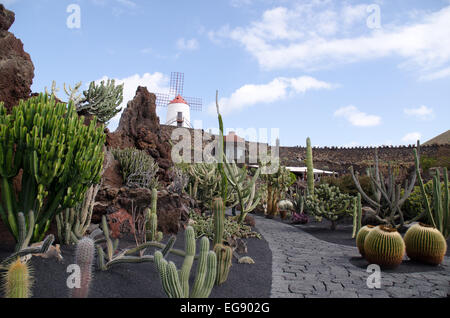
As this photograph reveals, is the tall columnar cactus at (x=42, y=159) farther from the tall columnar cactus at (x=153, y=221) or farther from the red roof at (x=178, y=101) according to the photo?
the red roof at (x=178, y=101)

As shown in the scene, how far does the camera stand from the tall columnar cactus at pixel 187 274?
255 centimetres

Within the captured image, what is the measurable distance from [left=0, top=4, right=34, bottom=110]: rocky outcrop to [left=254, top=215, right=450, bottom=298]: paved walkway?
16.8 feet

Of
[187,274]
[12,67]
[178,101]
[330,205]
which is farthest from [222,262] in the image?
[178,101]

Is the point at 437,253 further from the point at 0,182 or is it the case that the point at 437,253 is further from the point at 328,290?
the point at 0,182

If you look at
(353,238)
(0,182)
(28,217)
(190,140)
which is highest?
(190,140)

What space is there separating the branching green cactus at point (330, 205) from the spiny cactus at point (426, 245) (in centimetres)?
307

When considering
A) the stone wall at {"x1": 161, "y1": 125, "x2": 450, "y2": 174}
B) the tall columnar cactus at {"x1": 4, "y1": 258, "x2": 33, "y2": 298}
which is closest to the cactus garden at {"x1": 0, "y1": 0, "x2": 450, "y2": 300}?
the tall columnar cactus at {"x1": 4, "y1": 258, "x2": 33, "y2": 298}

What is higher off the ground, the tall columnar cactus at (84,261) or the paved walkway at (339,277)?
the tall columnar cactus at (84,261)

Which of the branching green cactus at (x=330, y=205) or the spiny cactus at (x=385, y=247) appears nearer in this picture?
the spiny cactus at (x=385, y=247)

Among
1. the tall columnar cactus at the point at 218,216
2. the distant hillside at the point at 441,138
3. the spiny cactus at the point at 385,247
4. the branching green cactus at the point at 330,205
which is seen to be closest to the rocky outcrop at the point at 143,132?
the branching green cactus at the point at 330,205

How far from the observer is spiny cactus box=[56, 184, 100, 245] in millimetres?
4176
